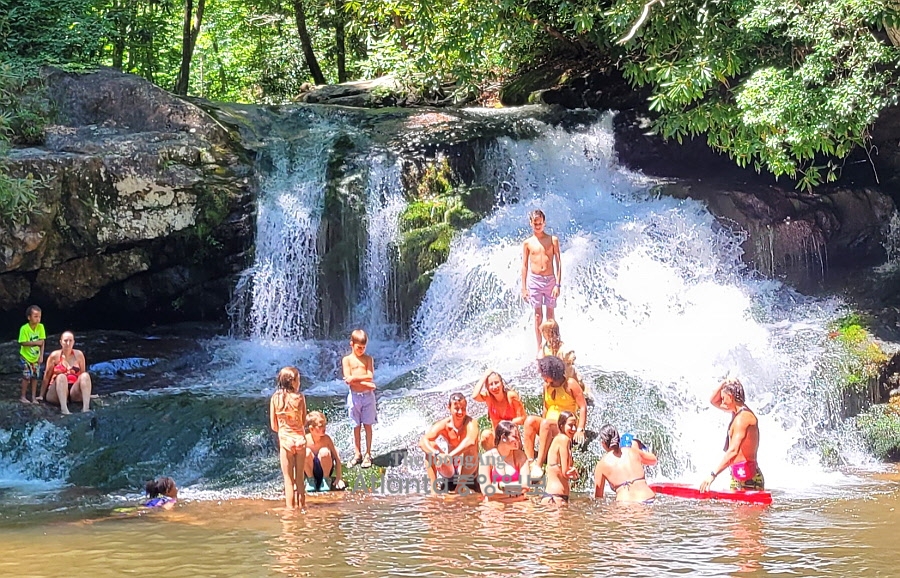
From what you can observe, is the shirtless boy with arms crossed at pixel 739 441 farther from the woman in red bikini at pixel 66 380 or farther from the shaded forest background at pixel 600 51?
the woman in red bikini at pixel 66 380

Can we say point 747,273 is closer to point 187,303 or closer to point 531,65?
point 531,65

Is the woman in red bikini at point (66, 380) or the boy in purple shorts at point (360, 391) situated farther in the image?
the woman in red bikini at point (66, 380)

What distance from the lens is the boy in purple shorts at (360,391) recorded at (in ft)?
29.7

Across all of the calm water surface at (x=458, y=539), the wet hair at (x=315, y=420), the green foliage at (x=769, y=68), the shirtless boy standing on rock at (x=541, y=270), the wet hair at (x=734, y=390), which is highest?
the green foliage at (x=769, y=68)

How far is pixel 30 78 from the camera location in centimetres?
1496

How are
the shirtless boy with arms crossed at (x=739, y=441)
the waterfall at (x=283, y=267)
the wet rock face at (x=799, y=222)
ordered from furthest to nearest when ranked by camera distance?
1. the waterfall at (x=283, y=267)
2. the wet rock face at (x=799, y=222)
3. the shirtless boy with arms crossed at (x=739, y=441)

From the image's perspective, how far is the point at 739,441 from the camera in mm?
7781

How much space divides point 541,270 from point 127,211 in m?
6.56

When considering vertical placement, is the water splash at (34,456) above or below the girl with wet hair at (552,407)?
below

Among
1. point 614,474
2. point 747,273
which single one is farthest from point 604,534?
point 747,273

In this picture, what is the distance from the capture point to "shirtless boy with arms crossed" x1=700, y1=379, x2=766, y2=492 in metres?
7.77

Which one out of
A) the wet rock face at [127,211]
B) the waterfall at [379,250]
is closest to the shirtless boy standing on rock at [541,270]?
the waterfall at [379,250]

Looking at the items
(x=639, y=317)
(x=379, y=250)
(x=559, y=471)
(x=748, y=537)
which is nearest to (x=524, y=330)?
(x=639, y=317)

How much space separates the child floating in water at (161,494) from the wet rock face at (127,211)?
6380mm
